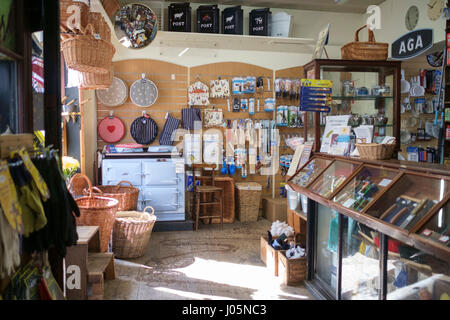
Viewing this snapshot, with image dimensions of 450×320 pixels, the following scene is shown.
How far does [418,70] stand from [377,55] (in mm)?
3249

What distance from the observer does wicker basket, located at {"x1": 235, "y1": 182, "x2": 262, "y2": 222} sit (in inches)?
242

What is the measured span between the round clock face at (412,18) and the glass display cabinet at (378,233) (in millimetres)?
3547

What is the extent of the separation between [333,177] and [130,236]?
2307 millimetres

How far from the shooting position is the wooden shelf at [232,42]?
20.0 feet

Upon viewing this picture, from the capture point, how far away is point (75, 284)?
303 centimetres

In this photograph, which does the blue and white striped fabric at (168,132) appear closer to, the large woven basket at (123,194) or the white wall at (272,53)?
the white wall at (272,53)

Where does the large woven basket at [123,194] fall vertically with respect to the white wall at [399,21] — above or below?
below

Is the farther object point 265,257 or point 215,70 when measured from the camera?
point 215,70

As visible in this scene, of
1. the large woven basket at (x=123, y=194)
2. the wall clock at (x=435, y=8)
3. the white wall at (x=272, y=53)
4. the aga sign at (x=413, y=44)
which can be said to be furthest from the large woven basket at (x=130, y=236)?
the wall clock at (x=435, y=8)

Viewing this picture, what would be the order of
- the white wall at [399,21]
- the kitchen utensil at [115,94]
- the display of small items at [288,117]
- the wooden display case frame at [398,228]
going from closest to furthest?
1. the wooden display case frame at [398,228]
2. the white wall at [399,21]
3. the kitchen utensil at [115,94]
4. the display of small items at [288,117]
